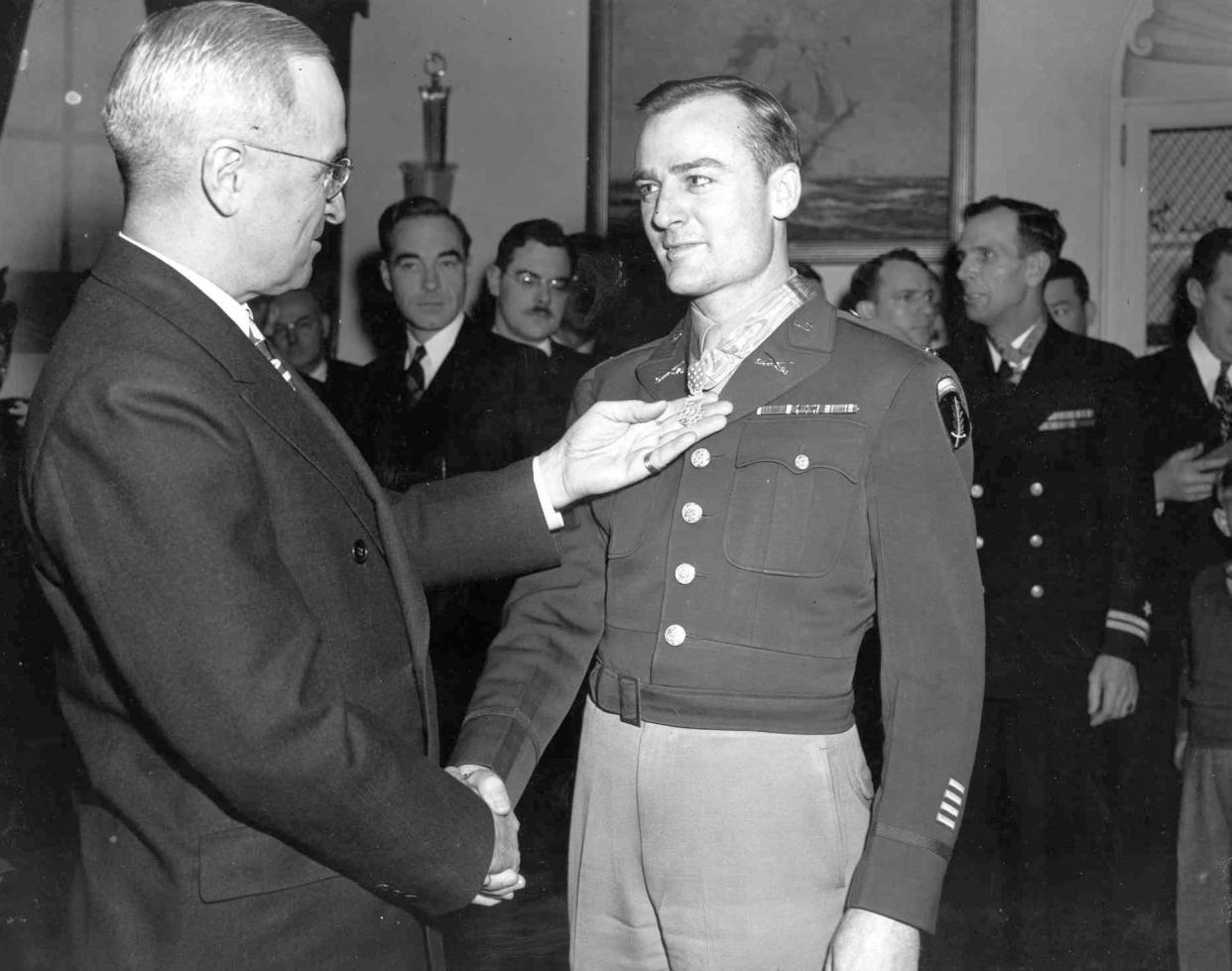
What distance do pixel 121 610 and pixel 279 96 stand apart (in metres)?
0.62

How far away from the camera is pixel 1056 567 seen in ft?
11.6

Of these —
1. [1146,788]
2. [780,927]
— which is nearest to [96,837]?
[780,927]

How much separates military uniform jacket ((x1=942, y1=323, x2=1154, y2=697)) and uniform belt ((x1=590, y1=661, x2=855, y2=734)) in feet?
6.25

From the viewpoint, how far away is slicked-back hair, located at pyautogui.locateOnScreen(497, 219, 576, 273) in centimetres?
452

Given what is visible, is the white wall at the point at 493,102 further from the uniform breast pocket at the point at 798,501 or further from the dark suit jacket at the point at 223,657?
the dark suit jacket at the point at 223,657

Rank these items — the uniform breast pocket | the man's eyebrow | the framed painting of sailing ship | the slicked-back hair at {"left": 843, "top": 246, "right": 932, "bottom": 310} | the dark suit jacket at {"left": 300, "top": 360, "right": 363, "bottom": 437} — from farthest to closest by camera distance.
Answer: the framed painting of sailing ship < the slicked-back hair at {"left": 843, "top": 246, "right": 932, "bottom": 310} < the dark suit jacket at {"left": 300, "top": 360, "right": 363, "bottom": 437} < the man's eyebrow < the uniform breast pocket

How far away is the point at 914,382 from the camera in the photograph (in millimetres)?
1787

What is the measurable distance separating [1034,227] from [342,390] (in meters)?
2.36

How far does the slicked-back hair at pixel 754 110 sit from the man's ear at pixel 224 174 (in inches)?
27.5

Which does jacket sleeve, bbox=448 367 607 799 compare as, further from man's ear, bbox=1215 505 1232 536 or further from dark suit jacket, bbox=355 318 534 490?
man's ear, bbox=1215 505 1232 536

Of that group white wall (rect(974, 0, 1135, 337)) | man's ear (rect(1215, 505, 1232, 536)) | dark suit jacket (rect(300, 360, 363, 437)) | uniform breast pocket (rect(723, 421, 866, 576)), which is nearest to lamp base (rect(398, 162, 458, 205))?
dark suit jacket (rect(300, 360, 363, 437))

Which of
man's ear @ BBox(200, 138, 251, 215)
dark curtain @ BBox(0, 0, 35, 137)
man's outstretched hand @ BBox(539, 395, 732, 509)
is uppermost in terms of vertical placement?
dark curtain @ BBox(0, 0, 35, 137)

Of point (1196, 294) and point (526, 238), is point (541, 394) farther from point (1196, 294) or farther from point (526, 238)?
point (1196, 294)

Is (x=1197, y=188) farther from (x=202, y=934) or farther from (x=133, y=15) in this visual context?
(x=202, y=934)
